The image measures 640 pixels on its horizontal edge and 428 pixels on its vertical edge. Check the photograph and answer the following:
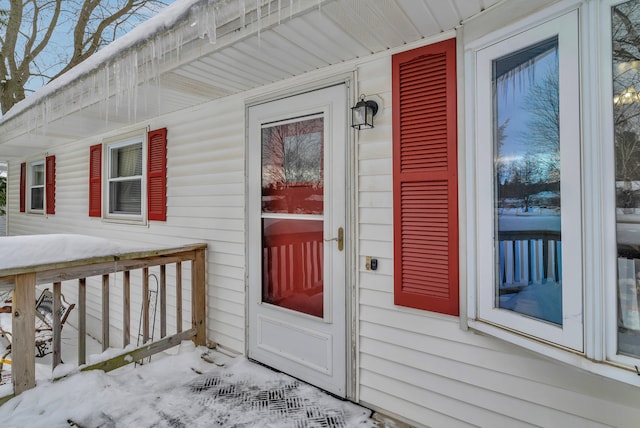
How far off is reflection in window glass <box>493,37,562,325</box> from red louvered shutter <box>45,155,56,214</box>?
7423 mm

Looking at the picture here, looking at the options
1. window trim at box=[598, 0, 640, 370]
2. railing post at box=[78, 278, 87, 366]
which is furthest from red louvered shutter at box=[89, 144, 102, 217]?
window trim at box=[598, 0, 640, 370]

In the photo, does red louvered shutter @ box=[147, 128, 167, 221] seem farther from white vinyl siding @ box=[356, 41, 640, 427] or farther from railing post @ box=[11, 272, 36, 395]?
white vinyl siding @ box=[356, 41, 640, 427]

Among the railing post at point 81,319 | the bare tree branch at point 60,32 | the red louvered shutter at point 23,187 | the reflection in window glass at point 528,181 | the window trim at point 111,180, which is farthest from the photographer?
the bare tree branch at point 60,32

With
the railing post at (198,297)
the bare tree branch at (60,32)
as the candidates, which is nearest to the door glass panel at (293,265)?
the railing post at (198,297)

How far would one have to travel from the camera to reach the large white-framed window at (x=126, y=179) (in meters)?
4.25

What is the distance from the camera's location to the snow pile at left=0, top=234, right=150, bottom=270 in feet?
6.82

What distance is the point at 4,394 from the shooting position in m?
2.04

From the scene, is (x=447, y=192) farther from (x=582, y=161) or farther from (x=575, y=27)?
(x=575, y=27)

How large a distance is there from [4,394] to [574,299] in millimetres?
3279

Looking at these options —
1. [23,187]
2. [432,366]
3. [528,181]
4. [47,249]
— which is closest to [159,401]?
[47,249]

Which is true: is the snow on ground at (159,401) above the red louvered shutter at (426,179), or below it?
Answer: below

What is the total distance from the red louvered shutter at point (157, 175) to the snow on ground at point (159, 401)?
186 centimetres

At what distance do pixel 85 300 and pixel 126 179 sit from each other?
2.45m

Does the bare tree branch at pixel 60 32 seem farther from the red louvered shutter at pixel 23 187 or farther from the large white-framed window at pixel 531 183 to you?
the large white-framed window at pixel 531 183
